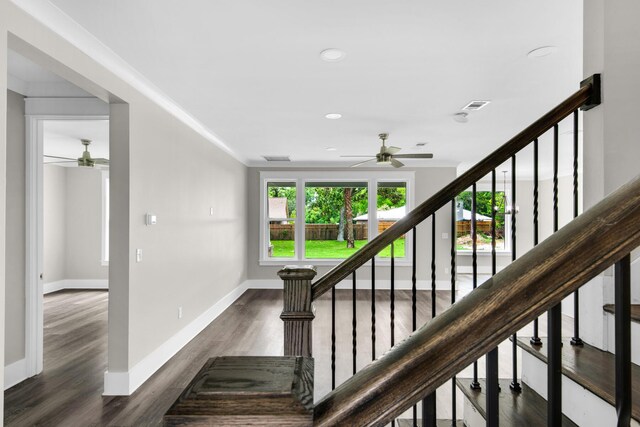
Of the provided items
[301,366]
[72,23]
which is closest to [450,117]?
[72,23]

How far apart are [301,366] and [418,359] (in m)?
0.20

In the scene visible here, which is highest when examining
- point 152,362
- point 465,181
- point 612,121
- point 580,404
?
point 612,121

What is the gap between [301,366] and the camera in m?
0.59

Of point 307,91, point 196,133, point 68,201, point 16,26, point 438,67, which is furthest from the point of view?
point 68,201

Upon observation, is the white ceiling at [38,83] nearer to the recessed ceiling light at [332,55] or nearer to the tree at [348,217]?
the recessed ceiling light at [332,55]

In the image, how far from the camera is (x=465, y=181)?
5.49 ft

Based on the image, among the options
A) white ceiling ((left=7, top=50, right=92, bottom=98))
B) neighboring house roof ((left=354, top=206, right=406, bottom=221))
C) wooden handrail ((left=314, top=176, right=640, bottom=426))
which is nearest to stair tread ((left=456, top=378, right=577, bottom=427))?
wooden handrail ((left=314, top=176, right=640, bottom=426))

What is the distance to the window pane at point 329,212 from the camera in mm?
7797

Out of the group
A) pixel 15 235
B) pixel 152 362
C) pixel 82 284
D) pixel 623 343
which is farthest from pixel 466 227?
pixel 623 343

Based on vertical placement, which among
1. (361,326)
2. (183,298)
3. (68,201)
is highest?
(68,201)

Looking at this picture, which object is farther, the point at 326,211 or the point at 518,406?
the point at 326,211

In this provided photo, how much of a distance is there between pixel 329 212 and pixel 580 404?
669 cm

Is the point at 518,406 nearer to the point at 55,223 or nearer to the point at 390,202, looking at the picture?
the point at 390,202

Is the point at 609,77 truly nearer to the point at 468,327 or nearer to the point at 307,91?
the point at 468,327
